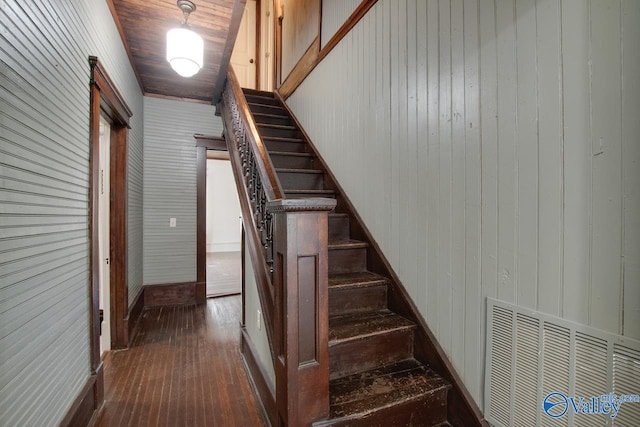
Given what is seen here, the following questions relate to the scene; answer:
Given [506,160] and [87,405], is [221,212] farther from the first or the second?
[506,160]

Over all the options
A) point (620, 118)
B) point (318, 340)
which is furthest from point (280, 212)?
point (620, 118)

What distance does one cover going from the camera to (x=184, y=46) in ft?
7.89

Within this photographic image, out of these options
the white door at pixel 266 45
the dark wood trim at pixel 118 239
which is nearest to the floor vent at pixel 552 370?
the dark wood trim at pixel 118 239

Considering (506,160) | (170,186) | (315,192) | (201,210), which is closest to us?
(506,160)

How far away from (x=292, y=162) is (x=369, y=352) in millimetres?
2086

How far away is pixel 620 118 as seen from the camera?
95 centimetres

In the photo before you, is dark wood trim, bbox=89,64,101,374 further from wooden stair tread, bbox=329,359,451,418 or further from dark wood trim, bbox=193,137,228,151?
dark wood trim, bbox=193,137,228,151

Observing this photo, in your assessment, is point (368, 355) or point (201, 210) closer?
point (368, 355)

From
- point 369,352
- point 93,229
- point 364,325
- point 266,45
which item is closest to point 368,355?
point 369,352

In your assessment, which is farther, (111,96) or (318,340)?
(111,96)

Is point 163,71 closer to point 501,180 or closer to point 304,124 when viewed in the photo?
point 304,124

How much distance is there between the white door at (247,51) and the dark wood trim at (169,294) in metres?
4.08

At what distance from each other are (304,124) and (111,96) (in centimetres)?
193

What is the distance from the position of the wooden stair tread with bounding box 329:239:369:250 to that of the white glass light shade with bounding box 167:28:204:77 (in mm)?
1883
